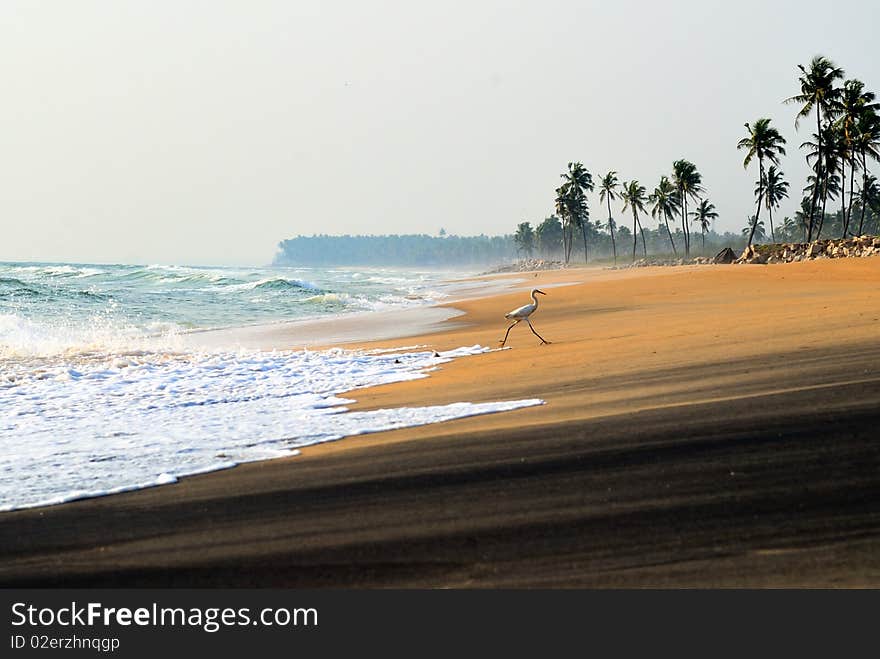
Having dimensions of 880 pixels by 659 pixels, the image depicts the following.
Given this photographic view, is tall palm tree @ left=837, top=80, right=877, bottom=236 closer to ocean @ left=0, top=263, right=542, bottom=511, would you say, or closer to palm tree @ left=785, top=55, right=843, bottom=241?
palm tree @ left=785, top=55, right=843, bottom=241

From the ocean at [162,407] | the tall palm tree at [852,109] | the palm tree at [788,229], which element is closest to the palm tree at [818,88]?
the tall palm tree at [852,109]

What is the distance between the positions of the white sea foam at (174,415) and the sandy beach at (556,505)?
0.48 m

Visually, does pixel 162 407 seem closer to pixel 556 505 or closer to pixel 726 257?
pixel 556 505

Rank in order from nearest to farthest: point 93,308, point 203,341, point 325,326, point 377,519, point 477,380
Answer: point 377,519, point 477,380, point 203,341, point 325,326, point 93,308

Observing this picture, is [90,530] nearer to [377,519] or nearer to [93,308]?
[377,519]

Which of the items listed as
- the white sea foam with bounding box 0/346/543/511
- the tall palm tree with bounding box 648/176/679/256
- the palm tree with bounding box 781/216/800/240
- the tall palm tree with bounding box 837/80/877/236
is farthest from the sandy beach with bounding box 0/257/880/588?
the palm tree with bounding box 781/216/800/240

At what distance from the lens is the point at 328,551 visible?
3.45 metres

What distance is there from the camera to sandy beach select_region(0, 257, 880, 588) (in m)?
3.12

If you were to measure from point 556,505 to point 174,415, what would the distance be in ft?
16.4

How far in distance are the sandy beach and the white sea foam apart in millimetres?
476

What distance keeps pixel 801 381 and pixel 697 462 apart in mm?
2085

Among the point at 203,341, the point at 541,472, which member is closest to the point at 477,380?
the point at 541,472

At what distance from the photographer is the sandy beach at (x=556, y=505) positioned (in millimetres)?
3117

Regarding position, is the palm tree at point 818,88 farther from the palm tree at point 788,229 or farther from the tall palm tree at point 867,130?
the palm tree at point 788,229
